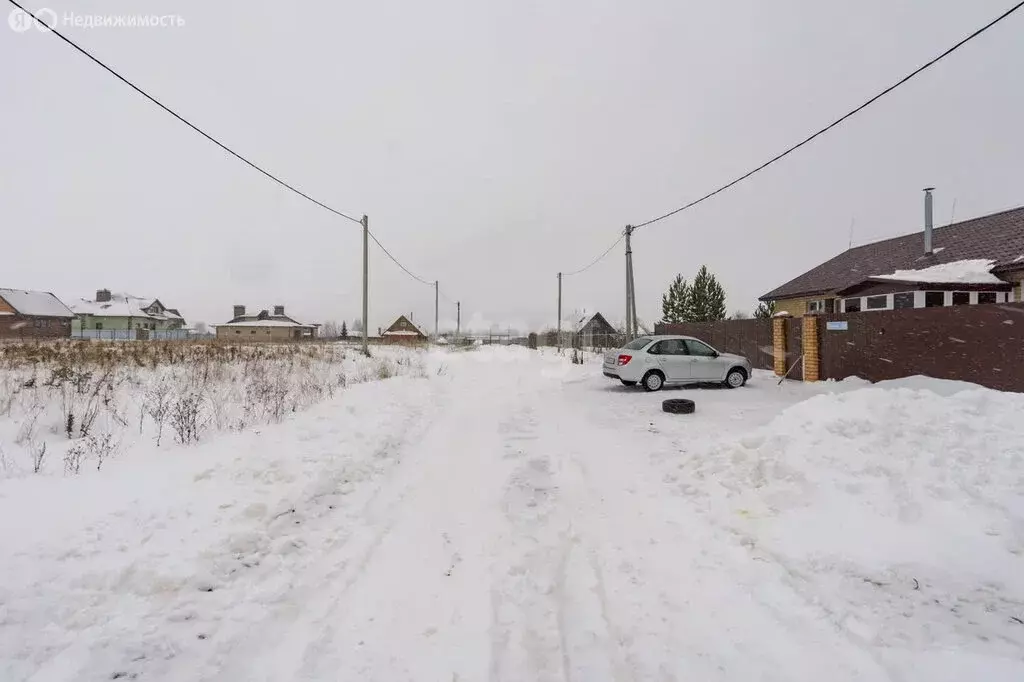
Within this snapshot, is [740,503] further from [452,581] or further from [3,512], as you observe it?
[3,512]

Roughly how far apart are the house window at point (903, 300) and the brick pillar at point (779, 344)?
3261mm

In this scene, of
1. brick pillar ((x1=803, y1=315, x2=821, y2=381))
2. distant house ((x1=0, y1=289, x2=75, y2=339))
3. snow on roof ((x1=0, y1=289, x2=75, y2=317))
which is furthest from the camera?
snow on roof ((x1=0, y1=289, x2=75, y2=317))

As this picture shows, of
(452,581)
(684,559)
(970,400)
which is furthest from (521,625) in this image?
(970,400)

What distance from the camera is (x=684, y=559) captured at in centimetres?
349

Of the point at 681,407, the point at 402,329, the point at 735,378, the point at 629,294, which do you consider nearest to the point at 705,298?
the point at 629,294

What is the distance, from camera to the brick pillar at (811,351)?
14.1 metres

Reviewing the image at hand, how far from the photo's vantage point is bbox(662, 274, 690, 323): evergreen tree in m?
35.8

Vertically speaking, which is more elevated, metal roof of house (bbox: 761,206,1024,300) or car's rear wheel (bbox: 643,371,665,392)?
metal roof of house (bbox: 761,206,1024,300)

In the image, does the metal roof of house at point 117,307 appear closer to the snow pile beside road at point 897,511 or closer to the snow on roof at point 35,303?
the snow on roof at point 35,303

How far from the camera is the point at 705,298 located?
34.7 metres

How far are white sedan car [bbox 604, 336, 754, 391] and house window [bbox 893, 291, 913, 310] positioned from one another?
6.25 meters

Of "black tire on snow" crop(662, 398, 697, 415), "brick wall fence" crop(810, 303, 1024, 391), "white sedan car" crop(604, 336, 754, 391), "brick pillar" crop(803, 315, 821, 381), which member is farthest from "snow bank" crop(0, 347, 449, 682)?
"brick pillar" crop(803, 315, 821, 381)

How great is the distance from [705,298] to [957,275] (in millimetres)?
19764

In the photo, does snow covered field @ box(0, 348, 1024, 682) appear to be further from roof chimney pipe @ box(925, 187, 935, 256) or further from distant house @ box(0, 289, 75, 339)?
distant house @ box(0, 289, 75, 339)
